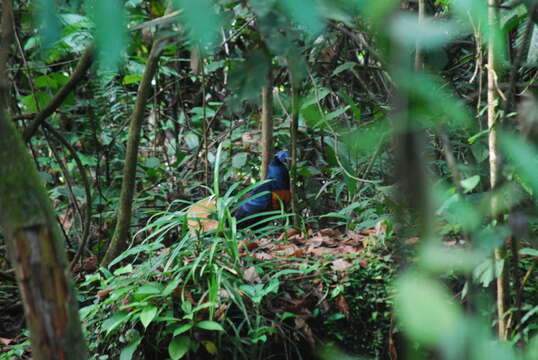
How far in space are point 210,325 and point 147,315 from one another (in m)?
0.25

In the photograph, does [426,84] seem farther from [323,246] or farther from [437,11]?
[437,11]

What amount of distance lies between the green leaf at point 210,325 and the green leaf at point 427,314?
1.74 meters

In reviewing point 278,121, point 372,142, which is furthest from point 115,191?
point 372,142

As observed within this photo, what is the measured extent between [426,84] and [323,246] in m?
2.36

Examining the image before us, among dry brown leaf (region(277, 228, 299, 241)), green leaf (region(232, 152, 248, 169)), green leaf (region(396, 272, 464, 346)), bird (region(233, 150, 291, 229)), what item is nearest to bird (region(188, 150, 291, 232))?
bird (region(233, 150, 291, 229))

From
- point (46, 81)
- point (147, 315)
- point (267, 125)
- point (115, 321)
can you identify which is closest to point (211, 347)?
point (147, 315)

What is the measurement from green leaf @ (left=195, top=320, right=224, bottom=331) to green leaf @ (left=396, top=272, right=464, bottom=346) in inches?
68.5

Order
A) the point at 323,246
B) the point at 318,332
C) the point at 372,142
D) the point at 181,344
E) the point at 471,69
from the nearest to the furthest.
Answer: the point at 372,142
the point at 181,344
the point at 318,332
the point at 323,246
the point at 471,69

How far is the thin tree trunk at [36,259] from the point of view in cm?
89

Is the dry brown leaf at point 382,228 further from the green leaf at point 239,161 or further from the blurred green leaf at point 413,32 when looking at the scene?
the blurred green leaf at point 413,32

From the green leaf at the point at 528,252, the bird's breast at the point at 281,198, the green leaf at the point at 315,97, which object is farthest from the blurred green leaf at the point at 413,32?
the bird's breast at the point at 281,198

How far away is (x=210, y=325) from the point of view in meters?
2.14

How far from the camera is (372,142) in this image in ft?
2.33

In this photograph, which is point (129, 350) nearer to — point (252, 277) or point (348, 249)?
point (252, 277)
